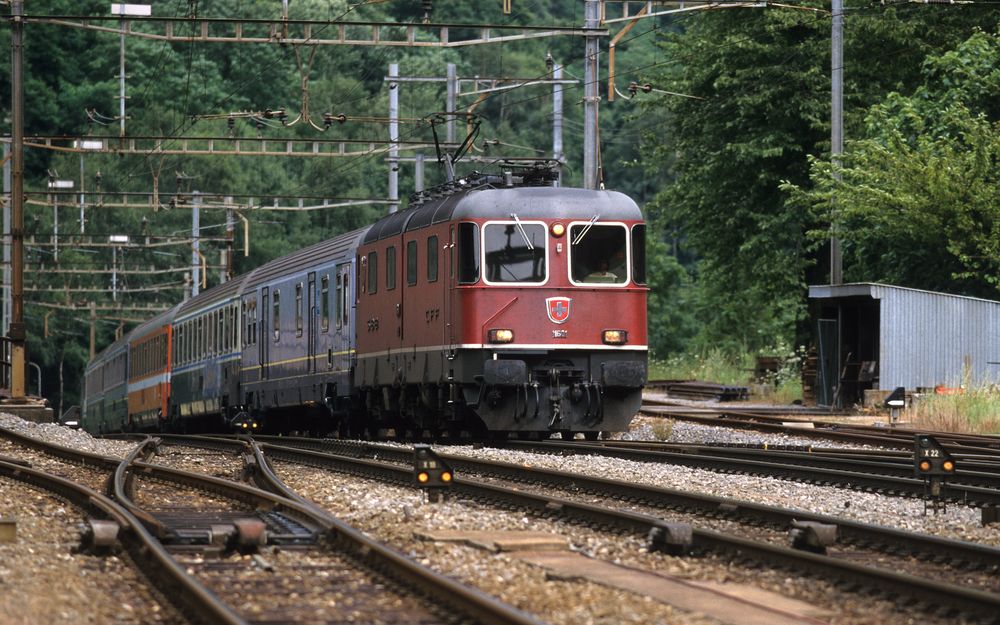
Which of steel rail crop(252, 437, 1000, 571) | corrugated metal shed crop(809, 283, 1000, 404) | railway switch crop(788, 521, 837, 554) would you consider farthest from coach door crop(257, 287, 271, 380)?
railway switch crop(788, 521, 837, 554)

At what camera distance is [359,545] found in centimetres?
977

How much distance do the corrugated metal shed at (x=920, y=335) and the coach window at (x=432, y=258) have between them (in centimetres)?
1158

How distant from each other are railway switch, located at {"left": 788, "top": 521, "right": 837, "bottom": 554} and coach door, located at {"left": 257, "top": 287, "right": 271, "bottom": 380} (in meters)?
19.2

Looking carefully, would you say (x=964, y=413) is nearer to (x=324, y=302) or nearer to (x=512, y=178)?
(x=512, y=178)

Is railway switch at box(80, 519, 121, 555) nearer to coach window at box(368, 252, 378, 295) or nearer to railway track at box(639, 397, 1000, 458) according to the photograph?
railway track at box(639, 397, 1000, 458)

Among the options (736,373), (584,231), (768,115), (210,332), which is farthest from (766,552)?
(736,373)

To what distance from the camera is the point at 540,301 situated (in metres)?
19.5

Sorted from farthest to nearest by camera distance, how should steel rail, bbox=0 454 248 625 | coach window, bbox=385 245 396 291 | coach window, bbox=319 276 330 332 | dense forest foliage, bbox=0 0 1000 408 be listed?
dense forest foliage, bbox=0 0 1000 408
coach window, bbox=319 276 330 332
coach window, bbox=385 245 396 291
steel rail, bbox=0 454 248 625

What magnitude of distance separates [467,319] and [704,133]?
2386 cm

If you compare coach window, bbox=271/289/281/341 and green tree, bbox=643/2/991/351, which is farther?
green tree, bbox=643/2/991/351

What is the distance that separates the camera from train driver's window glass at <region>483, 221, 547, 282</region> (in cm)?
1950

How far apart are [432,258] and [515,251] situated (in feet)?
3.95

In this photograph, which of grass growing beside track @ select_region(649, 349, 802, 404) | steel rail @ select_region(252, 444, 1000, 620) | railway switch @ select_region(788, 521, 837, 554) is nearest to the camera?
steel rail @ select_region(252, 444, 1000, 620)

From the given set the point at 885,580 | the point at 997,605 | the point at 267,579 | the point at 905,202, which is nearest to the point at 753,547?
the point at 885,580
